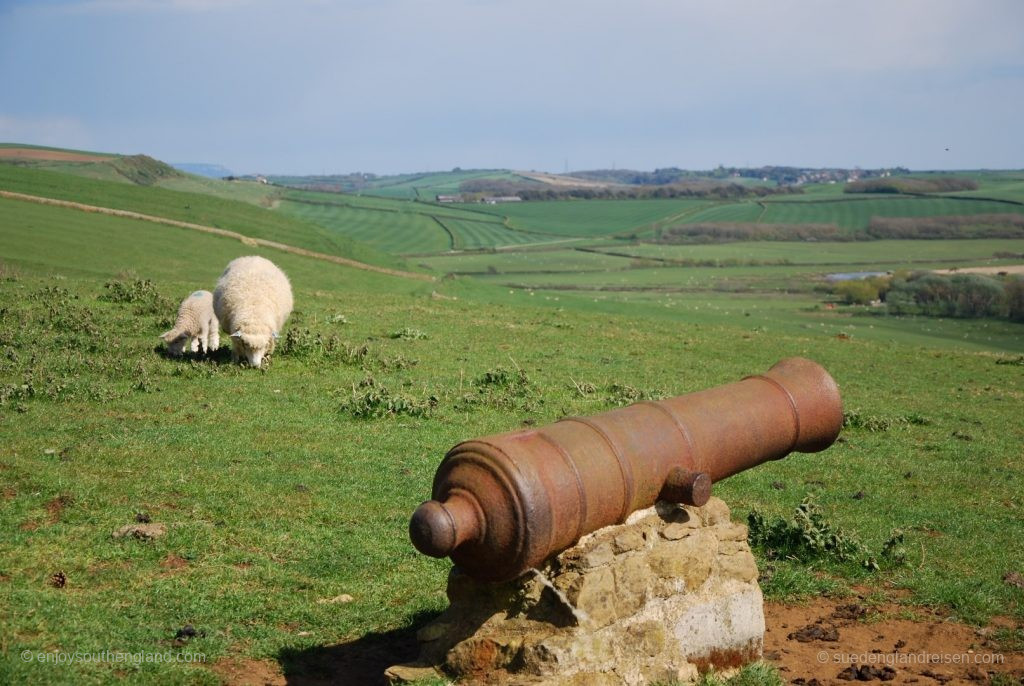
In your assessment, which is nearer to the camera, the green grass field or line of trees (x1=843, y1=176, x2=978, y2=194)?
the green grass field

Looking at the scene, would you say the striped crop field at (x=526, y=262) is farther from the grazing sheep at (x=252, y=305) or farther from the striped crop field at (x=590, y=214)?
the grazing sheep at (x=252, y=305)

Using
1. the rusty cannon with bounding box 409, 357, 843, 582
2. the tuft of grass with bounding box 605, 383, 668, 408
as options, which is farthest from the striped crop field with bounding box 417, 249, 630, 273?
the rusty cannon with bounding box 409, 357, 843, 582

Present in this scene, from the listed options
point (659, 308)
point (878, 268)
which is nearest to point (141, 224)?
point (659, 308)

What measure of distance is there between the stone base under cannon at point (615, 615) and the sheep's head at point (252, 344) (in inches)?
462

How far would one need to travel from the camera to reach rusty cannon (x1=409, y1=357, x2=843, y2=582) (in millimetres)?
6105

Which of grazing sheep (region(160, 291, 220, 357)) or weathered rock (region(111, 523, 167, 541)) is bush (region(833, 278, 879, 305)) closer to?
grazing sheep (region(160, 291, 220, 357))

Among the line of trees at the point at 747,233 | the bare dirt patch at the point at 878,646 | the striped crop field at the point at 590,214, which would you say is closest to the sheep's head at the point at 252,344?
the bare dirt patch at the point at 878,646

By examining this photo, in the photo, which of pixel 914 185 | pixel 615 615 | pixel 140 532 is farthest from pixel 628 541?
pixel 914 185

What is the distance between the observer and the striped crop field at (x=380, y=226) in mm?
90812

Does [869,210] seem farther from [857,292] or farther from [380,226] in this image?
[857,292]

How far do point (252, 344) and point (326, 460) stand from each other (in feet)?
19.5

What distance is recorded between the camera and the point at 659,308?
39.8 m

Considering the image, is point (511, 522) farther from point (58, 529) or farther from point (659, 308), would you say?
point (659, 308)

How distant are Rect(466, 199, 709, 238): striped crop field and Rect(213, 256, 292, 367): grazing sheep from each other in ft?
329
